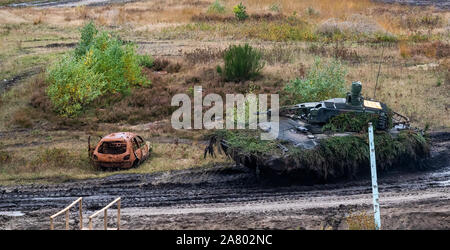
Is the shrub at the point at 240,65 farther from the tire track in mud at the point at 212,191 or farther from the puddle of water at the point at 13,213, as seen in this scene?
the puddle of water at the point at 13,213

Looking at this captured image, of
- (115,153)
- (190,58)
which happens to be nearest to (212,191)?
(115,153)

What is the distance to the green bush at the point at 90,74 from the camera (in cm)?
2494

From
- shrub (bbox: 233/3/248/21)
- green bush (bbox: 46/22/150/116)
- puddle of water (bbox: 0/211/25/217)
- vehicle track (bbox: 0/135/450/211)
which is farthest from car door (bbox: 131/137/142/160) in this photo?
shrub (bbox: 233/3/248/21)

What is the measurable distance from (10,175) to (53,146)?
8.50 ft

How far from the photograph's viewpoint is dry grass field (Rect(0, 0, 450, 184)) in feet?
72.9

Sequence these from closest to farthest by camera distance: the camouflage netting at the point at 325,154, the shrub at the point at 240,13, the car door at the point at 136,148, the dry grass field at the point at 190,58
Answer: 1. the camouflage netting at the point at 325,154
2. the car door at the point at 136,148
3. the dry grass field at the point at 190,58
4. the shrub at the point at 240,13

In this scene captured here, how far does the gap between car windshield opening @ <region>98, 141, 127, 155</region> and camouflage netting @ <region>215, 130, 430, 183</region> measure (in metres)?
3.05

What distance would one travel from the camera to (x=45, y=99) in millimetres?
26312

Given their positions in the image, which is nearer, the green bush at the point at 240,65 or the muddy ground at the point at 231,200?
the muddy ground at the point at 231,200

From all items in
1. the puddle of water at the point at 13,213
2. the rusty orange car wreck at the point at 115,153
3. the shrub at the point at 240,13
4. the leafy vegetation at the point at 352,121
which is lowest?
the puddle of water at the point at 13,213

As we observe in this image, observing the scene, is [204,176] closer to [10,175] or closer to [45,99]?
[10,175]

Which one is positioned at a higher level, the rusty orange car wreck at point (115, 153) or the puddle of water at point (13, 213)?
the rusty orange car wreck at point (115, 153)

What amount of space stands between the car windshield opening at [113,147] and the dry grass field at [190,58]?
0.73 m

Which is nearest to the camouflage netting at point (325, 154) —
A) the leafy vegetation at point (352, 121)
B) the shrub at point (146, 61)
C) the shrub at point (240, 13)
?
the leafy vegetation at point (352, 121)
